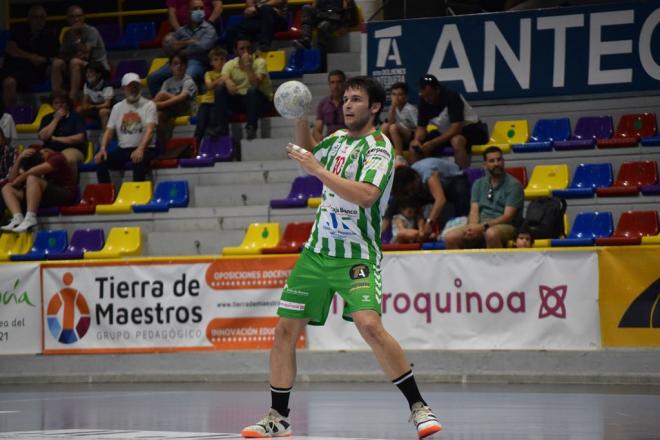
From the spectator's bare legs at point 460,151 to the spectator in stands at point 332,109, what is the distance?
1.70m

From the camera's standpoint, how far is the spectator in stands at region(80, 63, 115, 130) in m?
19.2

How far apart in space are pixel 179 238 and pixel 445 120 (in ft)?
13.3

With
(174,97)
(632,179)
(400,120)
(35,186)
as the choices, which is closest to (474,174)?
(400,120)

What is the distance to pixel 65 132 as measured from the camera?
18188 millimetres

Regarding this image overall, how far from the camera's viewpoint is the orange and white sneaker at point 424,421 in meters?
7.05

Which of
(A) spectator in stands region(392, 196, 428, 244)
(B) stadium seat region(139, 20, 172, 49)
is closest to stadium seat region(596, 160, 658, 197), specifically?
(A) spectator in stands region(392, 196, 428, 244)

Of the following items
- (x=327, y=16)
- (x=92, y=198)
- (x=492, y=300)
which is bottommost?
(x=492, y=300)

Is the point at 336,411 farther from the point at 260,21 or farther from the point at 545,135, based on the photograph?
the point at 260,21

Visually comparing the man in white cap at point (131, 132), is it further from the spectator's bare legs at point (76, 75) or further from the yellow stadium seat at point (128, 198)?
the spectator's bare legs at point (76, 75)

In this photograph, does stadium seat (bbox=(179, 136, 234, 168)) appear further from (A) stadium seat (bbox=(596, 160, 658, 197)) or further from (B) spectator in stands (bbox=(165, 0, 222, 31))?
(A) stadium seat (bbox=(596, 160, 658, 197))

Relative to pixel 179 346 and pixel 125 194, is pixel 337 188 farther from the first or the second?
pixel 125 194

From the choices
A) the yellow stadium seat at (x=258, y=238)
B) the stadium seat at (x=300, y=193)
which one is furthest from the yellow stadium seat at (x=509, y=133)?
the yellow stadium seat at (x=258, y=238)

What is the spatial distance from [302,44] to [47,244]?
5410mm

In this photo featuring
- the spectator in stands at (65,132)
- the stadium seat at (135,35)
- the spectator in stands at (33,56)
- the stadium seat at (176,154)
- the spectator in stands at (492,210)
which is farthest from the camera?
the stadium seat at (135,35)
